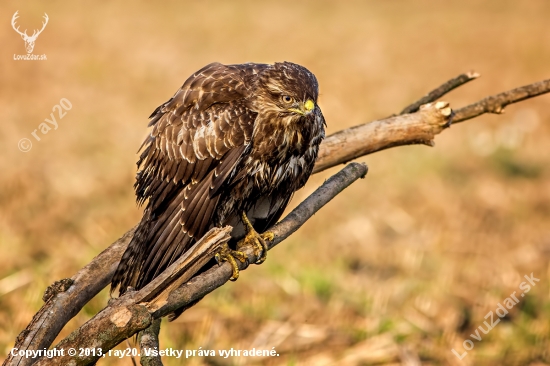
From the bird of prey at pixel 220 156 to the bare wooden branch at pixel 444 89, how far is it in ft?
3.12

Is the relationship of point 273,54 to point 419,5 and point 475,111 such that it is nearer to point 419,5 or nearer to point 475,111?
point 419,5

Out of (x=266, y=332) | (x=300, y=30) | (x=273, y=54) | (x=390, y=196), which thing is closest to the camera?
(x=266, y=332)

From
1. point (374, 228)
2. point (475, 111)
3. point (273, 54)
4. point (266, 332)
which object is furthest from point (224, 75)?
point (273, 54)

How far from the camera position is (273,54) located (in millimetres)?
15234

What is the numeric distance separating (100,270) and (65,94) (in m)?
8.68

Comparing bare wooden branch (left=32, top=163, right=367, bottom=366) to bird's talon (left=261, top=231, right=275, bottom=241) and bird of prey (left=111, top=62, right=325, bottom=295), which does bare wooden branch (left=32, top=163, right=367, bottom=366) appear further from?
bird's talon (left=261, top=231, right=275, bottom=241)

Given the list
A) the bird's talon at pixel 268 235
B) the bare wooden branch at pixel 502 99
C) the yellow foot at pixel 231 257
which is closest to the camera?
the yellow foot at pixel 231 257

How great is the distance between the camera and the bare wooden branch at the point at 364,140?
14.8ft

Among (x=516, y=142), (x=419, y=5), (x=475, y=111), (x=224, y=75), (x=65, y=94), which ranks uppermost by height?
(x=419, y=5)

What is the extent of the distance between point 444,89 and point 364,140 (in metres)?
0.75

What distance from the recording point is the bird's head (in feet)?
15.4

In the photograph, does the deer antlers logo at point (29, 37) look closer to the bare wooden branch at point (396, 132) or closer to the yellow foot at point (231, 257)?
the bare wooden branch at point (396, 132)

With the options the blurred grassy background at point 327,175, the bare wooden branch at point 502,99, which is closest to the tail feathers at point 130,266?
the blurred grassy background at point 327,175

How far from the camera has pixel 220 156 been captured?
4703mm
